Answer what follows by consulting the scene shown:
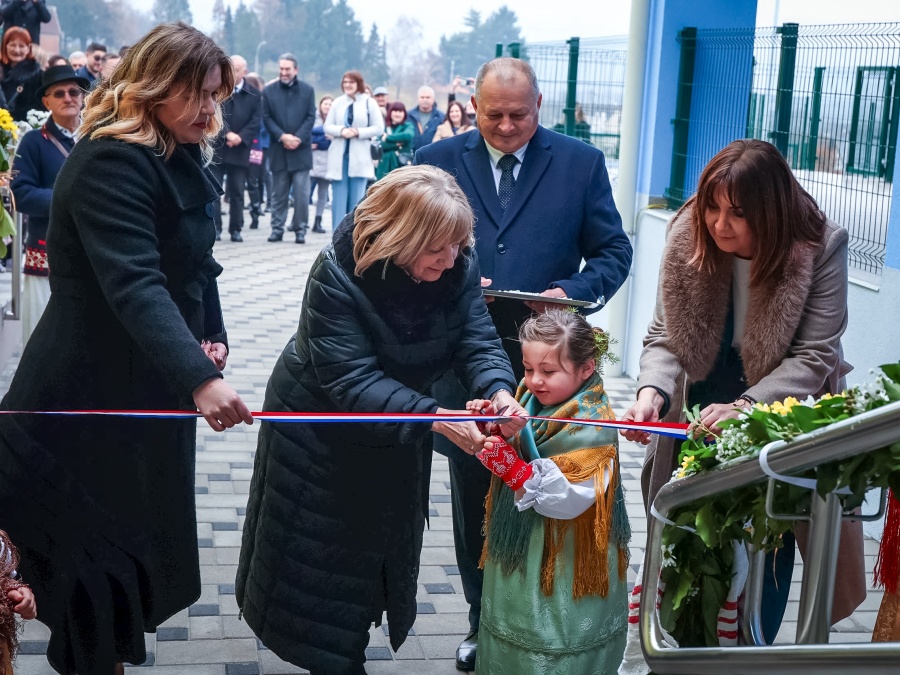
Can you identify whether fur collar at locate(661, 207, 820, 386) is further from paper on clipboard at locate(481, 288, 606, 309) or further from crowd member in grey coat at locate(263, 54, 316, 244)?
crowd member in grey coat at locate(263, 54, 316, 244)

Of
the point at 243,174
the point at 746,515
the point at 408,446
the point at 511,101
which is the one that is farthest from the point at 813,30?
the point at 243,174

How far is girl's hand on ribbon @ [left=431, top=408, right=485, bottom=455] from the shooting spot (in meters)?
3.38

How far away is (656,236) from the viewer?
896 centimetres

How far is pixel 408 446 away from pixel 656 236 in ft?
18.4

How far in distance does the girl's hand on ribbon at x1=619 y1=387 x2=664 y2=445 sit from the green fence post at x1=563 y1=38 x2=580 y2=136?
A: 817 cm

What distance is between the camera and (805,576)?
2.28m

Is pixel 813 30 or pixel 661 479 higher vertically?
pixel 813 30

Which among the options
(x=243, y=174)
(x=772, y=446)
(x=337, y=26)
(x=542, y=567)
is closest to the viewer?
(x=772, y=446)

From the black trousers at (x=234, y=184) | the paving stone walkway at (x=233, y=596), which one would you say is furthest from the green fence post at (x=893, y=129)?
the black trousers at (x=234, y=184)

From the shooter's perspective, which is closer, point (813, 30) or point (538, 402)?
point (538, 402)

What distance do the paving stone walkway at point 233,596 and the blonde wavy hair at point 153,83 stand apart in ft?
6.37

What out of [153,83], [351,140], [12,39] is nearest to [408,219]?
[153,83]

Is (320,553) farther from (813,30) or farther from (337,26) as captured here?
(337,26)

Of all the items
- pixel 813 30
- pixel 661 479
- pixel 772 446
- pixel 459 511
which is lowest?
pixel 459 511
